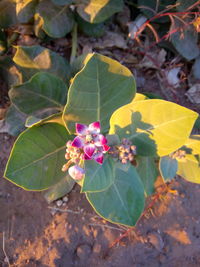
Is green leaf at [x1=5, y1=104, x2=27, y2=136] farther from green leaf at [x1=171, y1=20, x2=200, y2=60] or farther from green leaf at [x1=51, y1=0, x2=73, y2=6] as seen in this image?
green leaf at [x1=171, y1=20, x2=200, y2=60]

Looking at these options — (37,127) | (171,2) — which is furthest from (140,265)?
(171,2)

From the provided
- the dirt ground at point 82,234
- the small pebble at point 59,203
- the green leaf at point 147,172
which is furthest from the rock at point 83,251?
the green leaf at point 147,172

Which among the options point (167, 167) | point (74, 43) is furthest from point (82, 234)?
point (74, 43)

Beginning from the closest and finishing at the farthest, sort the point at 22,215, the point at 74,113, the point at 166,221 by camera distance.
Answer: the point at 74,113 → the point at 22,215 → the point at 166,221

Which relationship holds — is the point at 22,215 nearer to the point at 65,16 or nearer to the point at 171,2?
the point at 65,16

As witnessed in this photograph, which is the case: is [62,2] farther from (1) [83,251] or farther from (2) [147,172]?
(1) [83,251]

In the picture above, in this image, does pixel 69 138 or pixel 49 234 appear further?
pixel 49 234

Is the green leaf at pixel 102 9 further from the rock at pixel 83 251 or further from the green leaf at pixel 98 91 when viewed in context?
the rock at pixel 83 251

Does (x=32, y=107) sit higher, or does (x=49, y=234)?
(x=32, y=107)
